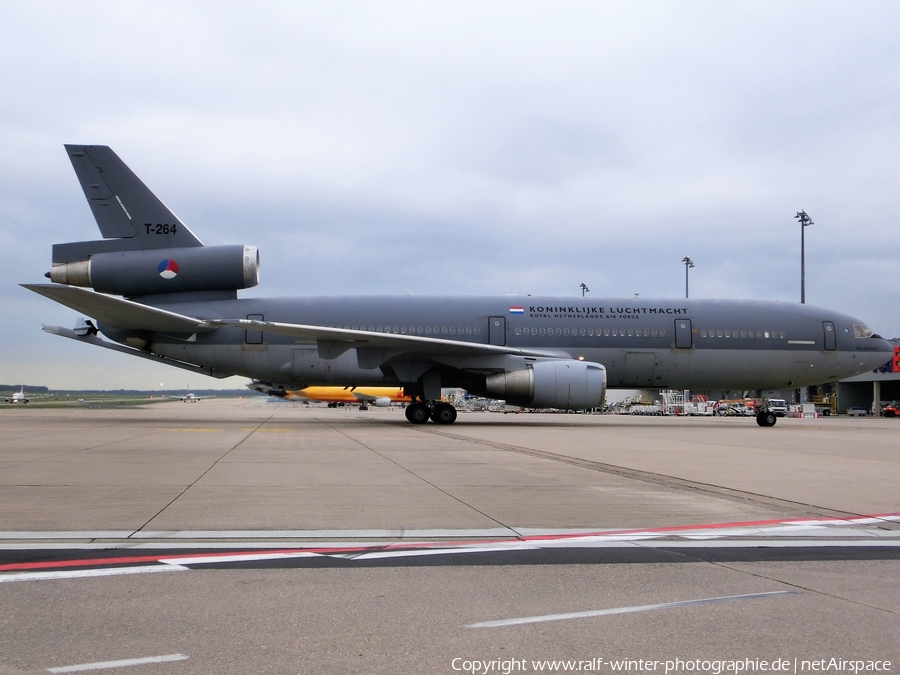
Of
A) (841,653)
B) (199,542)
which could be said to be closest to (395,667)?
(841,653)

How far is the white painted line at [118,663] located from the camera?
9.12 ft

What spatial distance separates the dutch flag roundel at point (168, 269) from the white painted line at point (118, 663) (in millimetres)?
20710

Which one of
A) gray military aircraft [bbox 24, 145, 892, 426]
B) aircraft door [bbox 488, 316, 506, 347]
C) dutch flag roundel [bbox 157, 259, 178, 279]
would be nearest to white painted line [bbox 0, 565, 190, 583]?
gray military aircraft [bbox 24, 145, 892, 426]

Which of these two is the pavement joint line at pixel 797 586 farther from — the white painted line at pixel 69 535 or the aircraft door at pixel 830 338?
the aircraft door at pixel 830 338

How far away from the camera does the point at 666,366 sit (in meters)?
23.0

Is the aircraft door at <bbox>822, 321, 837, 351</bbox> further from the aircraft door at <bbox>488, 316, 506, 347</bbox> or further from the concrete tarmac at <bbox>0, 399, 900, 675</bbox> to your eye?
the concrete tarmac at <bbox>0, 399, 900, 675</bbox>

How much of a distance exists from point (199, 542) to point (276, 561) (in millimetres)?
868

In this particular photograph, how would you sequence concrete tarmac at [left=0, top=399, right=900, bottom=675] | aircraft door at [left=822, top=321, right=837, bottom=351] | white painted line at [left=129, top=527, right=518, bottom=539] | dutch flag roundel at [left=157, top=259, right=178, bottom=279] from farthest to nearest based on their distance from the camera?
1. aircraft door at [left=822, top=321, right=837, bottom=351]
2. dutch flag roundel at [left=157, top=259, right=178, bottom=279]
3. white painted line at [left=129, top=527, right=518, bottom=539]
4. concrete tarmac at [left=0, top=399, right=900, bottom=675]

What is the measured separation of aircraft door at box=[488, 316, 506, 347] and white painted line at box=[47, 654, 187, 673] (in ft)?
64.1

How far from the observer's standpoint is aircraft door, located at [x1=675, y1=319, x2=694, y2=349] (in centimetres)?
2291

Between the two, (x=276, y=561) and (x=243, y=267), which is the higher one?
(x=243, y=267)

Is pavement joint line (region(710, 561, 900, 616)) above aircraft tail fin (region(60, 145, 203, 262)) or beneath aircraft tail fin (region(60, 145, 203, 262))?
beneath

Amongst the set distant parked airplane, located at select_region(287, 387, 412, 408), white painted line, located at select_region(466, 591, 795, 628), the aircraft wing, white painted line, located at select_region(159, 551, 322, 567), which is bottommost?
distant parked airplane, located at select_region(287, 387, 412, 408)

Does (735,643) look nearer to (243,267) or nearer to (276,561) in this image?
(276,561)
